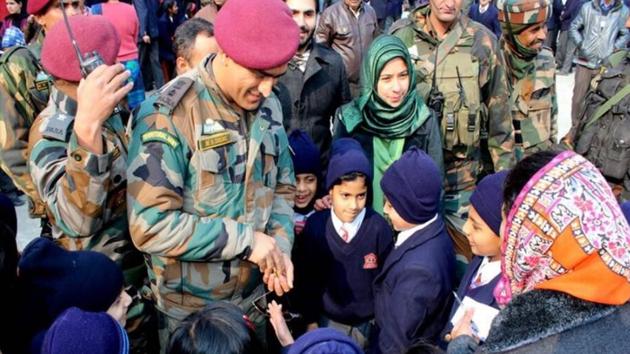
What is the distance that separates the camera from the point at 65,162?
2.03m

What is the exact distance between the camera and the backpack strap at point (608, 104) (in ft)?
13.7

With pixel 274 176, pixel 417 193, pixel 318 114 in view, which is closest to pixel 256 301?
pixel 274 176

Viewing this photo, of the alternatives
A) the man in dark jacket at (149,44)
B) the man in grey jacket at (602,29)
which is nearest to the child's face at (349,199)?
the man in grey jacket at (602,29)

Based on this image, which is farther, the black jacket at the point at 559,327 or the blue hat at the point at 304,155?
the blue hat at the point at 304,155

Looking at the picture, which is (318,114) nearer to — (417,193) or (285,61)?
(417,193)

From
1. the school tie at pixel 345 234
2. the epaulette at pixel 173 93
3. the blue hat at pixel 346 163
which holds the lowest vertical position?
the school tie at pixel 345 234

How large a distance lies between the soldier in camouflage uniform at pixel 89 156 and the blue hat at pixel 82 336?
0.48 metres

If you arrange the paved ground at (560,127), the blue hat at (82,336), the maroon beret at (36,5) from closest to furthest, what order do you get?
the blue hat at (82,336) < the maroon beret at (36,5) < the paved ground at (560,127)

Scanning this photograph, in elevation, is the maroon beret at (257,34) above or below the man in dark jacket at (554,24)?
above

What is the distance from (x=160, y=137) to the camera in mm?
1963

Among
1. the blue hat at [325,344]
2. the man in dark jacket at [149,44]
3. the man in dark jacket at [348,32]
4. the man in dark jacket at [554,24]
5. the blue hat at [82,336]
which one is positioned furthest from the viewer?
the man in dark jacket at [554,24]

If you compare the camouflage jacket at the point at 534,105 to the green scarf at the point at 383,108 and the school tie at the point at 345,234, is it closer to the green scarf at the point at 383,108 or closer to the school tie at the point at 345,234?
the green scarf at the point at 383,108

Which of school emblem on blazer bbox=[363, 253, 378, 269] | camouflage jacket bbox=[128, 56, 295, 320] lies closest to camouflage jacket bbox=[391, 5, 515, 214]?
school emblem on blazer bbox=[363, 253, 378, 269]

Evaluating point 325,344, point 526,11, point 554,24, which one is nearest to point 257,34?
point 325,344
